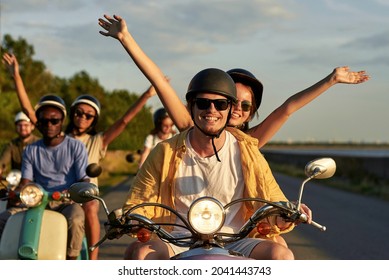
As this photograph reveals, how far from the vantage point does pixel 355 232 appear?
1338 centimetres

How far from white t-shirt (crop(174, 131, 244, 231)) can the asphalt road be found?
5.78 m

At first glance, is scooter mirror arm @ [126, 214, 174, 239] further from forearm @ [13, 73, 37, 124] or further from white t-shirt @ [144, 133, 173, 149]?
white t-shirt @ [144, 133, 173, 149]

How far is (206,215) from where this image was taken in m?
3.57

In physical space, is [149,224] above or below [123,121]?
below

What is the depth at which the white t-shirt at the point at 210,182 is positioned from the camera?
4.35 metres

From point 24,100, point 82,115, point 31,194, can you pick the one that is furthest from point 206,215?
point 24,100

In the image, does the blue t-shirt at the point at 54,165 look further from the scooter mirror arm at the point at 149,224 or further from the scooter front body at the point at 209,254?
the scooter front body at the point at 209,254

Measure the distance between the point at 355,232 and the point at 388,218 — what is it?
289 centimetres

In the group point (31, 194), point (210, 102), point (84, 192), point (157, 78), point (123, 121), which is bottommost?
point (84, 192)

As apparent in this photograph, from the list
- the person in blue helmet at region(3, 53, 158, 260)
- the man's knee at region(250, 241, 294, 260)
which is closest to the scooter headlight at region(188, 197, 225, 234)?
the man's knee at region(250, 241, 294, 260)

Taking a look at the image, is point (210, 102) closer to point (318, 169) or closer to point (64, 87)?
point (318, 169)

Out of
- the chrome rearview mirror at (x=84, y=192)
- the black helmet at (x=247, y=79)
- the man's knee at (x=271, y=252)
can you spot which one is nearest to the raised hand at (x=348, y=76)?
the black helmet at (x=247, y=79)

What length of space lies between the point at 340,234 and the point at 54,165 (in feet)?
23.3

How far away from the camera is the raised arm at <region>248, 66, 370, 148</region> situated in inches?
219
